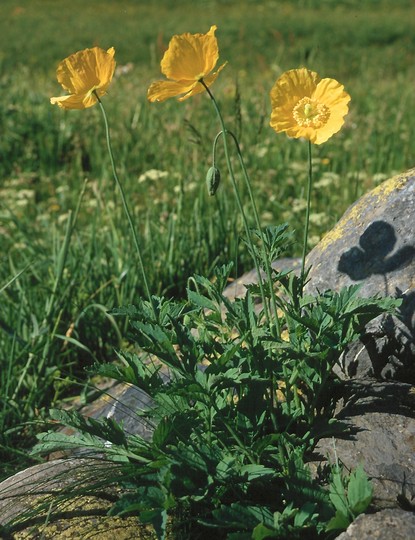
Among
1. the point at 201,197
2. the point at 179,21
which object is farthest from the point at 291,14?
the point at 201,197

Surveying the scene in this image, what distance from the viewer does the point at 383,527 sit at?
165 centimetres

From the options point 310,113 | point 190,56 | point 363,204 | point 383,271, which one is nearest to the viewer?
point 190,56

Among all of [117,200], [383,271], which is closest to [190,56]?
[383,271]

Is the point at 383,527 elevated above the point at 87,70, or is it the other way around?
the point at 87,70

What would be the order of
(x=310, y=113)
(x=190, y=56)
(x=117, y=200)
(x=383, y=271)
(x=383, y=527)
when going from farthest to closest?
(x=117, y=200) < (x=383, y=271) < (x=310, y=113) < (x=190, y=56) < (x=383, y=527)

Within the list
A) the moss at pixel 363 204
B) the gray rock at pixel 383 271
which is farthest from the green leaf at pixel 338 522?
the moss at pixel 363 204

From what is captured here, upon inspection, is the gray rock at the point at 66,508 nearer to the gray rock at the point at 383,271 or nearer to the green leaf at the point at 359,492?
the green leaf at the point at 359,492

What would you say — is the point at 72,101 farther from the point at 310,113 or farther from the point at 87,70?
the point at 310,113

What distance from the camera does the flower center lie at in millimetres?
1935

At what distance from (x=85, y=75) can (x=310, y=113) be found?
605 millimetres

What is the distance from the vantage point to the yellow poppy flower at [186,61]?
1822 millimetres

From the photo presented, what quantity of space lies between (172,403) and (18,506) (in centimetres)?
50

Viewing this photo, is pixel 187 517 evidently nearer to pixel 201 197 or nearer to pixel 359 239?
pixel 359 239

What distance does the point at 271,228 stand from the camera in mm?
2150
